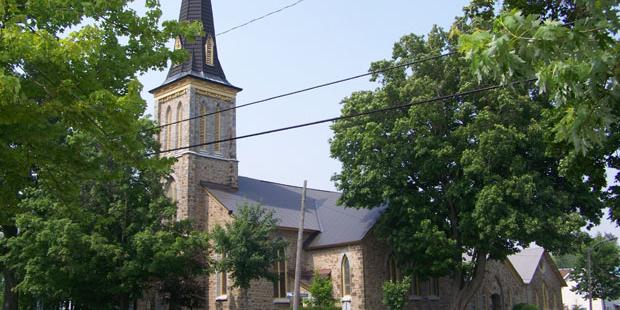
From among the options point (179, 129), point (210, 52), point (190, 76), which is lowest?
point (179, 129)

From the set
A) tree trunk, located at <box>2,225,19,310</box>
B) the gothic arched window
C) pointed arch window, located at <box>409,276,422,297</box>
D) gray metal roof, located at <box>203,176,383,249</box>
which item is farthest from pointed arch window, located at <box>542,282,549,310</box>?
tree trunk, located at <box>2,225,19,310</box>

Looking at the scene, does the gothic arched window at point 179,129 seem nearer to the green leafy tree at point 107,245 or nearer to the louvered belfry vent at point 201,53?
the louvered belfry vent at point 201,53

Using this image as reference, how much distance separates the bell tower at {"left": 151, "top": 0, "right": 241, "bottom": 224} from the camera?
130 feet

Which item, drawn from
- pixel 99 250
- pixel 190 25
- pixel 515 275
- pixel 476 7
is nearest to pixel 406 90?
pixel 476 7

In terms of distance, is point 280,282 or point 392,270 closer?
point 280,282

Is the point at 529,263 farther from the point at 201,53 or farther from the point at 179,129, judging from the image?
the point at 201,53

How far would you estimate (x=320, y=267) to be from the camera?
1519 inches

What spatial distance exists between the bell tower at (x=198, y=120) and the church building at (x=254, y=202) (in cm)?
6

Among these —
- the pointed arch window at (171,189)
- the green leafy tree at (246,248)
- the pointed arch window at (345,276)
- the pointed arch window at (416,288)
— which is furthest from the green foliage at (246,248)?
the pointed arch window at (416,288)

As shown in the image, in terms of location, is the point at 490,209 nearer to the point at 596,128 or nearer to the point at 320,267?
the point at 320,267

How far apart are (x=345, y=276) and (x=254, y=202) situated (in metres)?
6.58

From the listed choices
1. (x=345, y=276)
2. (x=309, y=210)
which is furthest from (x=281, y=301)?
(x=309, y=210)

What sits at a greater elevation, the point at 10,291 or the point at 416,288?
the point at 10,291

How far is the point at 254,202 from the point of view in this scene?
1489 inches
